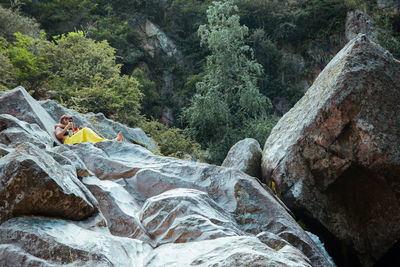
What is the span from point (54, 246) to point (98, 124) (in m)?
8.50

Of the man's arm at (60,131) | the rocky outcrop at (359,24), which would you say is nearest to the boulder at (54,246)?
the man's arm at (60,131)

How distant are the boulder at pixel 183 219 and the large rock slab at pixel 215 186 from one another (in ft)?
2.65

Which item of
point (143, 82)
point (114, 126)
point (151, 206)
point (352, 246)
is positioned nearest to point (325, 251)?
point (352, 246)

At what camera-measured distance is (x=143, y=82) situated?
2162 cm

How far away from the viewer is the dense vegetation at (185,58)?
50.2 feet

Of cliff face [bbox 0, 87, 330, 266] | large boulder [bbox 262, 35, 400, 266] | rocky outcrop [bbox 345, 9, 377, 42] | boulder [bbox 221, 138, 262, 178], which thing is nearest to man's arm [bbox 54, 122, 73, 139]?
cliff face [bbox 0, 87, 330, 266]

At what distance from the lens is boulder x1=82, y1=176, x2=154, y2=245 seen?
3844 millimetres

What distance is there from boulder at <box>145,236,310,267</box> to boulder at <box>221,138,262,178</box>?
4.52 m

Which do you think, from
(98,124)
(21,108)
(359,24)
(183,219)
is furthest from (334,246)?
(359,24)

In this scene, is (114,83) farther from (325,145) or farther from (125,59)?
(325,145)

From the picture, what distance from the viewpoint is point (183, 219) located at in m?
3.57

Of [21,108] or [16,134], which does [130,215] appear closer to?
[16,134]

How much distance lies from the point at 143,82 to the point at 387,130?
17259 mm

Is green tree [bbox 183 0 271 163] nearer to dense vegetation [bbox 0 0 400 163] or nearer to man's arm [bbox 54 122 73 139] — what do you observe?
dense vegetation [bbox 0 0 400 163]
